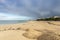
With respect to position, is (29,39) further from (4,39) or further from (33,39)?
(4,39)

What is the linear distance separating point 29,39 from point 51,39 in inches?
54.8

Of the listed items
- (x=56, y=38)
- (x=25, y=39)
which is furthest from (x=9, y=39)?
(x=56, y=38)

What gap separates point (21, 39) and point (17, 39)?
0.20 meters

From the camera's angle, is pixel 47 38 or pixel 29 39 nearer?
pixel 47 38

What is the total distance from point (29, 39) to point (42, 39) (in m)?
0.97

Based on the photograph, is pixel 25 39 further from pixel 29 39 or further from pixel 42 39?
pixel 42 39

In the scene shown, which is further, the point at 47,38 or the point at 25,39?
the point at 25,39

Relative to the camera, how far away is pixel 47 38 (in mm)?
7176

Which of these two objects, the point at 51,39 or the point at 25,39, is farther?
the point at 25,39

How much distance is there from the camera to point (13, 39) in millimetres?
7859

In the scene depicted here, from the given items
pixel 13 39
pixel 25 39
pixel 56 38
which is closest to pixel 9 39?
pixel 13 39

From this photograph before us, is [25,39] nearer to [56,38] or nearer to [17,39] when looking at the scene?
[17,39]

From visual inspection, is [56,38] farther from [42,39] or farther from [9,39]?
[9,39]

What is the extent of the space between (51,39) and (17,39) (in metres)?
1.84
